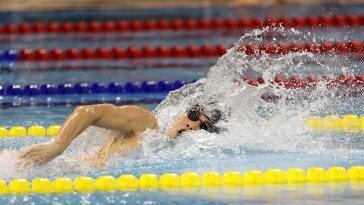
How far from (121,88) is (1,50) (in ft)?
7.23

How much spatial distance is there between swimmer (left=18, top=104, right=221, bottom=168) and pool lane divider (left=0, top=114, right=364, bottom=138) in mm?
1073

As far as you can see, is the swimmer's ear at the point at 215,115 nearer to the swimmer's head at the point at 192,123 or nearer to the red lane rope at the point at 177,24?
the swimmer's head at the point at 192,123

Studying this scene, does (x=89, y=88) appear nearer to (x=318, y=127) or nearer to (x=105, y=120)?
(x=318, y=127)

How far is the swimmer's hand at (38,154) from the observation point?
427 cm

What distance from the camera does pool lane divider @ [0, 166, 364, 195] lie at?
426cm

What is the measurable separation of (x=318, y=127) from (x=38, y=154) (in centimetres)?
233

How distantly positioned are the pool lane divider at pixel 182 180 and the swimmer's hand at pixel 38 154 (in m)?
0.08

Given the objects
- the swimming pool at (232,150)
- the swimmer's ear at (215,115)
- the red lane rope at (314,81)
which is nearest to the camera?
the swimming pool at (232,150)

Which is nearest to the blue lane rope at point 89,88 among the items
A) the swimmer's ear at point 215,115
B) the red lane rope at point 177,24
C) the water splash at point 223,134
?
the water splash at point 223,134

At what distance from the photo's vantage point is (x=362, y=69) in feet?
25.7

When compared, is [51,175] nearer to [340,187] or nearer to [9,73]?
[340,187]

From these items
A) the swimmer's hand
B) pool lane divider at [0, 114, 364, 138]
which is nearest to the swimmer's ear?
pool lane divider at [0, 114, 364, 138]

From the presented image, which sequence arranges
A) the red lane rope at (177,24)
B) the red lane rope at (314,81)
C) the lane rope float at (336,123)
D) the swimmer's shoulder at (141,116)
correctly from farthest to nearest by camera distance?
1. the red lane rope at (177,24)
2. the red lane rope at (314,81)
3. the lane rope float at (336,123)
4. the swimmer's shoulder at (141,116)

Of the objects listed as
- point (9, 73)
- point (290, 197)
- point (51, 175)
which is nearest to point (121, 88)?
point (9, 73)
